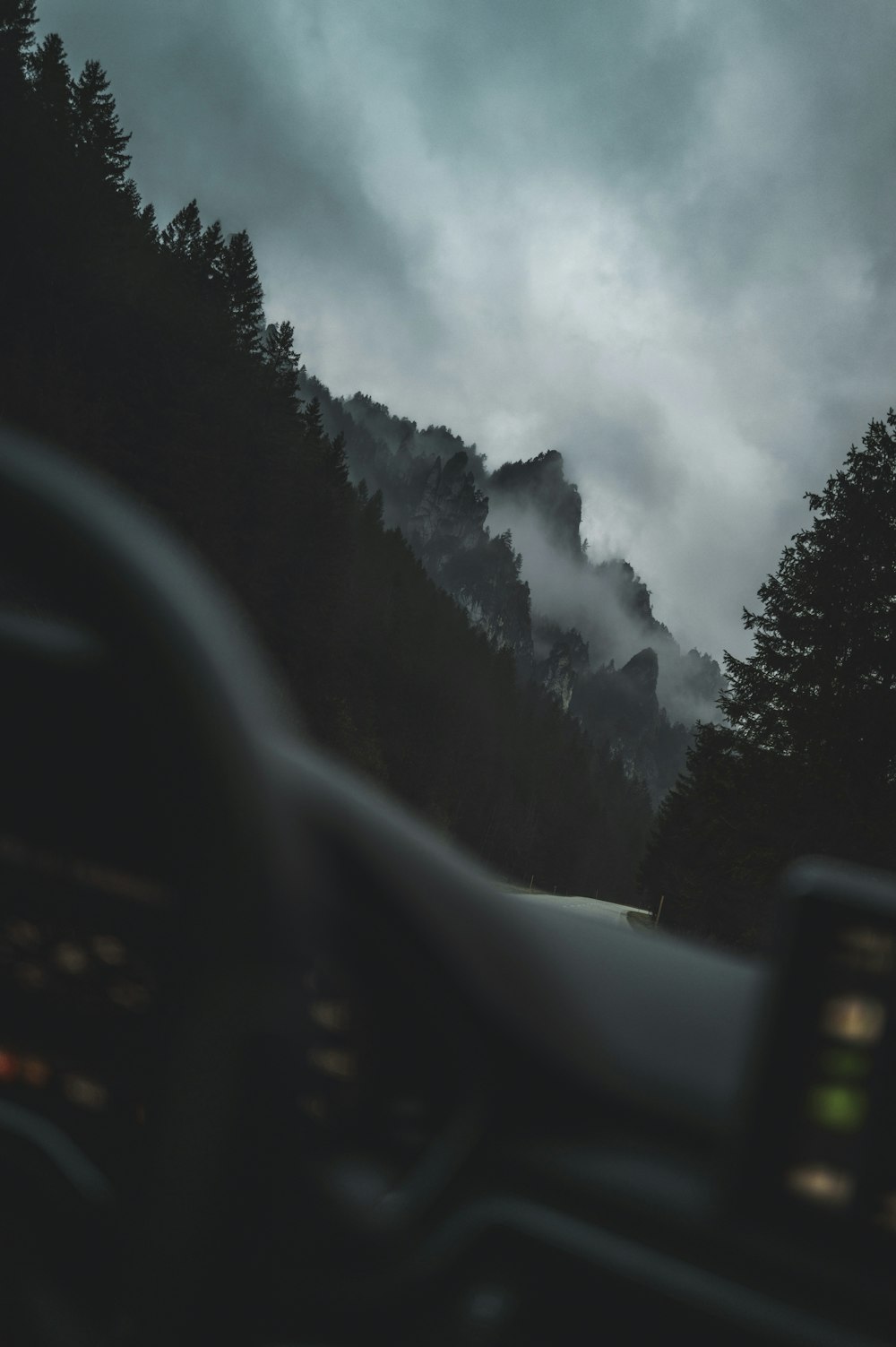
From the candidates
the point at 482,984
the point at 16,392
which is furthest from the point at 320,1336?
the point at 16,392

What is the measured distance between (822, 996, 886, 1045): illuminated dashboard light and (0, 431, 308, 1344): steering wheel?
1.37 ft

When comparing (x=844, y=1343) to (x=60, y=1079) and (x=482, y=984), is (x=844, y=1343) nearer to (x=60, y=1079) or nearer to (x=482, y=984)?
(x=482, y=984)

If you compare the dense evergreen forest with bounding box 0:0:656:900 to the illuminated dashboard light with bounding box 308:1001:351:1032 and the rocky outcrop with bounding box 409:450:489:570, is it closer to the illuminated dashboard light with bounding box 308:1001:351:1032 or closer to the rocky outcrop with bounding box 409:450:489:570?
the illuminated dashboard light with bounding box 308:1001:351:1032

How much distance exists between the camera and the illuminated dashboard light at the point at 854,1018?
0.70 meters

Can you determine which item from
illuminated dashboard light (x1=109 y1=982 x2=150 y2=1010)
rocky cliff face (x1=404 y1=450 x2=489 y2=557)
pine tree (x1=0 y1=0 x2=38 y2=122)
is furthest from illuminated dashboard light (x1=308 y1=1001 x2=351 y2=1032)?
rocky cliff face (x1=404 y1=450 x2=489 y2=557)

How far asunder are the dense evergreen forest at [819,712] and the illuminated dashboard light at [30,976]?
1579cm

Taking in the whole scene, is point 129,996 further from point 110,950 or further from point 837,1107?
point 837,1107

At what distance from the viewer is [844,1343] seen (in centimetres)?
73

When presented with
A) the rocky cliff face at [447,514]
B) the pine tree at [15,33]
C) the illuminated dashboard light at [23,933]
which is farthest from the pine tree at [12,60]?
the rocky cliff face at [447,514]

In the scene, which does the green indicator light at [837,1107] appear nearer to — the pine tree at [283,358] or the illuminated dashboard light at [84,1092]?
the illuminated dashboard light at [84,1092]

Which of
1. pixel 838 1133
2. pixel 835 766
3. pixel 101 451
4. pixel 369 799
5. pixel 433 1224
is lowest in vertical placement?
pixel 433 1224

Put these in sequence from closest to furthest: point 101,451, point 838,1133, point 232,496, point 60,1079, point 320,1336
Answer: point 838,1133 → point 320,1336 → point 60,1079 → point 101,451 → point 232,496

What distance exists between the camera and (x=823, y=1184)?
0.73 meters

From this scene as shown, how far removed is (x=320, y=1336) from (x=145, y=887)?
465 mm
